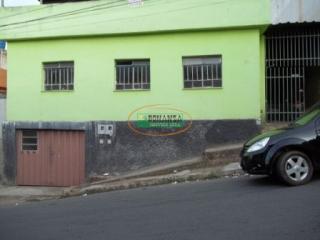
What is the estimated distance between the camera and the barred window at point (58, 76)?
15625mm

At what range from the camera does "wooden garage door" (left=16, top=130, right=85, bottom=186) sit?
15.7 metres

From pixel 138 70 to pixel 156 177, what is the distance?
416 cm

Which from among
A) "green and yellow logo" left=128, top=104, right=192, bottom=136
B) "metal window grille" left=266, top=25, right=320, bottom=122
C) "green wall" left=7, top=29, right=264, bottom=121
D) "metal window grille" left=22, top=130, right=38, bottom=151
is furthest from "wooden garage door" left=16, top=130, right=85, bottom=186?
"metal window grille" left=266, top=25, right=320, bottom=122

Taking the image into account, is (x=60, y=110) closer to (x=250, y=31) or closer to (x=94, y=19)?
(x=94, y=19)

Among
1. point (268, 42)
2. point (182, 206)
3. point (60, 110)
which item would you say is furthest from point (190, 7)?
point (182, 206)

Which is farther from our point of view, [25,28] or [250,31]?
[25,28]

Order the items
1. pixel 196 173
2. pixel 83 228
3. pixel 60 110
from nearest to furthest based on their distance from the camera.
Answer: pixel 83 228 → pixel 196 173 → pixel 60 110

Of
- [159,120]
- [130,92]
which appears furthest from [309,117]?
[130,92]

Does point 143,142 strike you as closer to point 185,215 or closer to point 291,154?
point 291,154

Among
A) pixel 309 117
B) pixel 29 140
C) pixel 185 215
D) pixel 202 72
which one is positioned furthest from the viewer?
pixel 29 140

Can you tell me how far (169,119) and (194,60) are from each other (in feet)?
6.41

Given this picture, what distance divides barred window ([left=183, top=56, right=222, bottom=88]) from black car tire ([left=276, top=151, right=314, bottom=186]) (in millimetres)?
6042

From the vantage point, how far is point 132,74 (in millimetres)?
15156

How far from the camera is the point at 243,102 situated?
14336 mm
